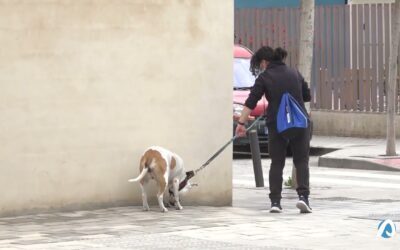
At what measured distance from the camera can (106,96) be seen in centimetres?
1203

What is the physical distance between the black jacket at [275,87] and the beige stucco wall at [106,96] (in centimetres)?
59

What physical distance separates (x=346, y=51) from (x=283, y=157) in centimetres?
1064

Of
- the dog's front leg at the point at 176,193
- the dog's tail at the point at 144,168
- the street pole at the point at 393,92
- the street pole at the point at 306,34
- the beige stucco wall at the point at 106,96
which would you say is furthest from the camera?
the street pole at the point at 393,92

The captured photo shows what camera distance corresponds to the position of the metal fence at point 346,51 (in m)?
22.1

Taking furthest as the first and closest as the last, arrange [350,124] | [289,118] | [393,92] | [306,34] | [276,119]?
→ [350,124]
[393,92]
[306,34]
[276,119]
[289,118]

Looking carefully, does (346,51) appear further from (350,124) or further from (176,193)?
(176,193)

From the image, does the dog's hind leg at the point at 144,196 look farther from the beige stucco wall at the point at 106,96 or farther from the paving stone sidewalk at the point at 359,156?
the paving stone sidewalk at the point at 359,156

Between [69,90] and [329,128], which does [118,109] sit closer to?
[69,90]

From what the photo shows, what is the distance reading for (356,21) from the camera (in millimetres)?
22609

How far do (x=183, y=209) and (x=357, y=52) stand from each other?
1084 centimetres

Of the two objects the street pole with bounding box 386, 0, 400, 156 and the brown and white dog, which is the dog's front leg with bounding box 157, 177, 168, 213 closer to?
the brown and white dog

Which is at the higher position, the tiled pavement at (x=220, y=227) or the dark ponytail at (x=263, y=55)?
the dark ponytail at (x=263, y=55)

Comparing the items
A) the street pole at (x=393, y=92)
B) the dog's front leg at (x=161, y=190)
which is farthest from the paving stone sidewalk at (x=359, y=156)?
the dog's front leg at (x=161, y=190)

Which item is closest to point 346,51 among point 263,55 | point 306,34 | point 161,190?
point 306,34
